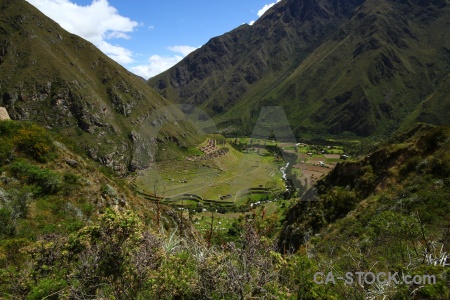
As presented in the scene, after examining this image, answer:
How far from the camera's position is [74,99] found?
109 metres

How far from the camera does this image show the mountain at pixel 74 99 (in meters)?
100

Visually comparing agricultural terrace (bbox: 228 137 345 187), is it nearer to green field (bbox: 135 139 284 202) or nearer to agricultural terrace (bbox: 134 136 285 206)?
agricultural terrace (bbox: 134 136 285 206)

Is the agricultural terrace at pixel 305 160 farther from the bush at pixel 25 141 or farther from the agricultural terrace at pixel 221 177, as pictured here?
the bush at pixel 25 141

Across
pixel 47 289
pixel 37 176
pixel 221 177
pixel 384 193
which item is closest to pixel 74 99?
pixel 221 177

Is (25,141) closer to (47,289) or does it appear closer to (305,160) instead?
(47,289)

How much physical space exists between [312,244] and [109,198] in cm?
1450

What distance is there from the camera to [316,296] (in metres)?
5.42

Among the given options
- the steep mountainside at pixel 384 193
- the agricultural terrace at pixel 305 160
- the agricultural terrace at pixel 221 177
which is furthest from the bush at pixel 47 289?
the agricultural terrace at pixel 221 177

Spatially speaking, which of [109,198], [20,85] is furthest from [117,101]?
[109,198]

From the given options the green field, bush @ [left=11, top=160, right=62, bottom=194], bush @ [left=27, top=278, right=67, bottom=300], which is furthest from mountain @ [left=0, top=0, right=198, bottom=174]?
bush @ [left=27, top=278, right=67, bottom=300]

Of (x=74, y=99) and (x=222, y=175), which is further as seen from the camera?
(x=74, y=99)

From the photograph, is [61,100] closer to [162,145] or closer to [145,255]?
[162,145]

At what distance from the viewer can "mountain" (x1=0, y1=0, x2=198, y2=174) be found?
100 meters

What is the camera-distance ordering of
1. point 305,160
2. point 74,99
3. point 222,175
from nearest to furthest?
point 222,175 < point 305,160 < point 74,99
